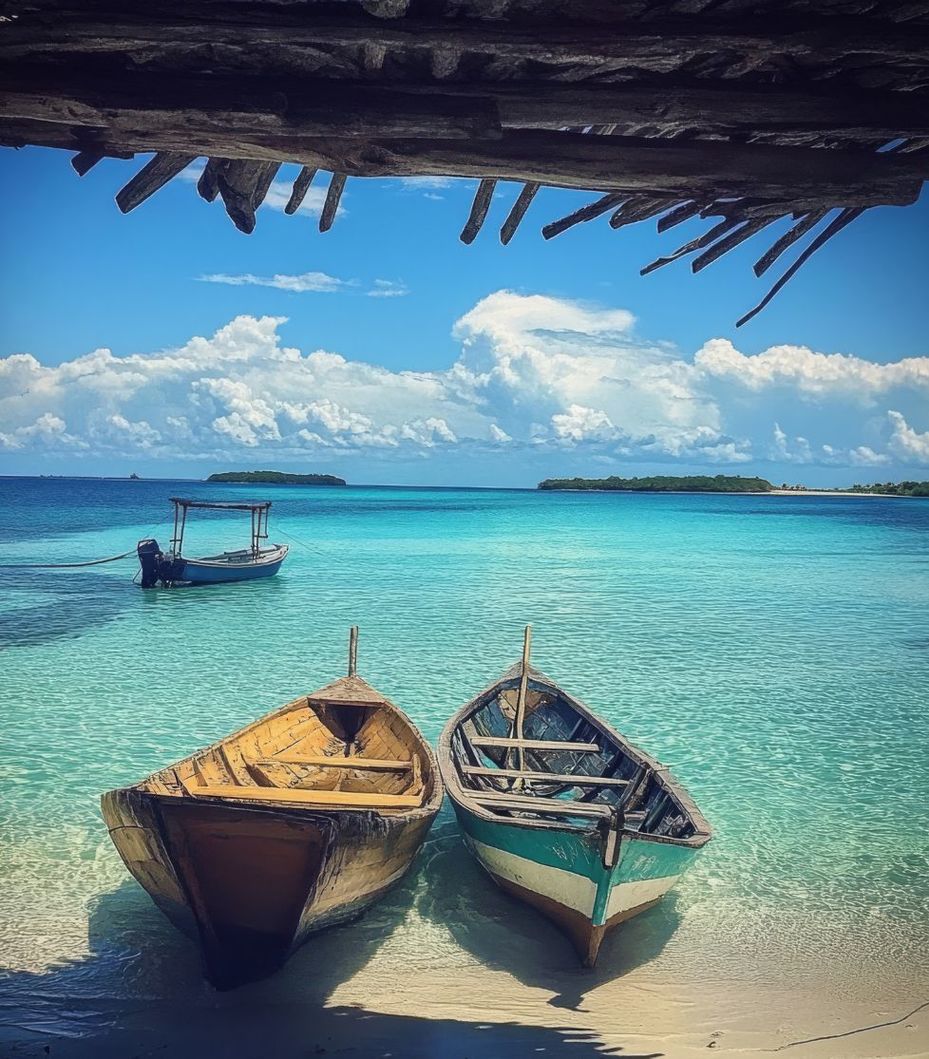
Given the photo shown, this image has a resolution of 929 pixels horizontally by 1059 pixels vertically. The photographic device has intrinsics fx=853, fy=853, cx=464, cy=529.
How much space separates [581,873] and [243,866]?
1984 mm

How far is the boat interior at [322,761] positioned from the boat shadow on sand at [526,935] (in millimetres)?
864

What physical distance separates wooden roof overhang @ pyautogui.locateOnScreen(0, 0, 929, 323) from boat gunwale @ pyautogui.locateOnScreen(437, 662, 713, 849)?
3.64 m

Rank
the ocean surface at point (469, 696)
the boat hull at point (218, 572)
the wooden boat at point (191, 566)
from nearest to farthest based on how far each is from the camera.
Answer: the ocean surface at point (469, 696) < the wooden boat at point (191, 566) < the boat hull at point (218, 572)

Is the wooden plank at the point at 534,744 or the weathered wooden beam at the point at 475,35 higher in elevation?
the weathered wooden beam at the point at 475,35

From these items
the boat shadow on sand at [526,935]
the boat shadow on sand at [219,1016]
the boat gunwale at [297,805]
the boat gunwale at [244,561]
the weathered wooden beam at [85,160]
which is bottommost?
the boat shadow on sand at [219,1016]

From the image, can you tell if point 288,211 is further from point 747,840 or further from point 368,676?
point 368,676

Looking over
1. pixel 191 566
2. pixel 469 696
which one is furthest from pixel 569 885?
pixel 191 566

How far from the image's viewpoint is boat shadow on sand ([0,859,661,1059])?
4652 millimetres

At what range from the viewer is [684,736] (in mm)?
10992

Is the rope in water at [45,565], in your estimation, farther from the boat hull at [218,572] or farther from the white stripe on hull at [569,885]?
the white stripe on hull at [569,885]

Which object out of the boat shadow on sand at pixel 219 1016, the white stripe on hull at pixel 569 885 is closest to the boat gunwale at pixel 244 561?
the boat shadow on sand at pixel 219 1016

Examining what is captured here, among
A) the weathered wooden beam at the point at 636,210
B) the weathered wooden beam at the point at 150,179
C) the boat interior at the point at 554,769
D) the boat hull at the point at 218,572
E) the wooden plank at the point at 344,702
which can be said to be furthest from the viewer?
the boat hull at the point at 218,572

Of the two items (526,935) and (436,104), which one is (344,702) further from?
(436,104)

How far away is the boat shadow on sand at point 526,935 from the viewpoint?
537 cm
